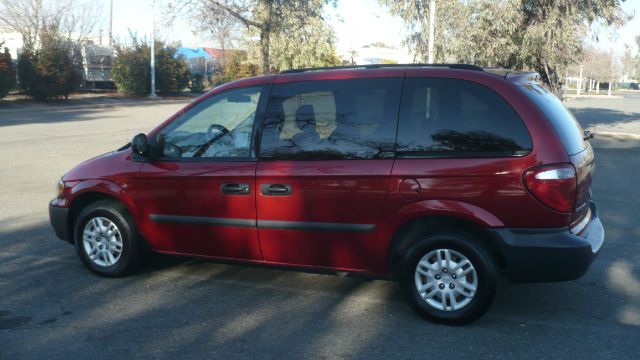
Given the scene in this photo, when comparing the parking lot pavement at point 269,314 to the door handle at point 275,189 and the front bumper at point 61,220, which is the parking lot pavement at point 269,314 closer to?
the front bumper at point 61,220

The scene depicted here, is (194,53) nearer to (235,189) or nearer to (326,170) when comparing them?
(235,189)

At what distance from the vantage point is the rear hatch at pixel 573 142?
4262mm

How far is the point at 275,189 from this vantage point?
4.75 meters

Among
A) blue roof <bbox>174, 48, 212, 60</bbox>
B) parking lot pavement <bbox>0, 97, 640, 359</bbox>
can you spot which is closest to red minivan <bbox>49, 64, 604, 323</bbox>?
parking lot pavement <bbox>0, 97, 640, 359</bbox>

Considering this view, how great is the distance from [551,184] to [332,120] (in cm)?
167

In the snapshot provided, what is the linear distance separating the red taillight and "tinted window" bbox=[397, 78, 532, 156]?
18 cm

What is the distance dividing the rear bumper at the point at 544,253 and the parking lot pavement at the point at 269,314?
1.48 feet

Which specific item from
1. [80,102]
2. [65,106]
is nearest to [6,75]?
[65,106]

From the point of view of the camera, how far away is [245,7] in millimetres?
18625

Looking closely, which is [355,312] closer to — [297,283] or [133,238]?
[297,283]

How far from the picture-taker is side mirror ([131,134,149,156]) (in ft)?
17.0

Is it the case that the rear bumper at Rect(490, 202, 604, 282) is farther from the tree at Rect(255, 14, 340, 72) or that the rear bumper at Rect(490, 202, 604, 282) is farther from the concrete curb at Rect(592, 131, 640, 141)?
the concrete curb at Rect(592, 131, 640, 141)

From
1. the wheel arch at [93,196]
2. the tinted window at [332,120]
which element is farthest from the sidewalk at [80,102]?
the tinted window at [332,120]

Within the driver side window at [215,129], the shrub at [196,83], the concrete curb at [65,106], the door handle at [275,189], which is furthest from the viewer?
the shrub at [196,83]
